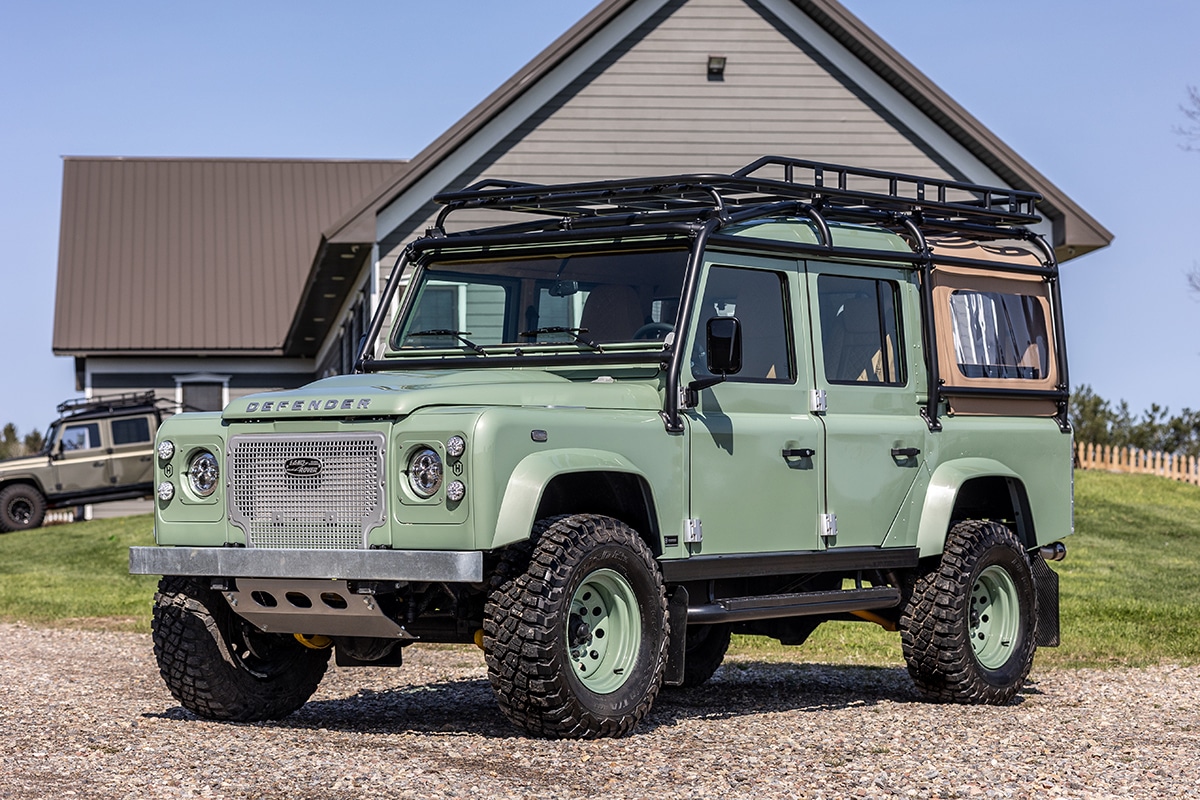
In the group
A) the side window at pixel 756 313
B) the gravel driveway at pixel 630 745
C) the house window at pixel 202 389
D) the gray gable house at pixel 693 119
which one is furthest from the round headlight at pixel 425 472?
the house window at pixel 202 389

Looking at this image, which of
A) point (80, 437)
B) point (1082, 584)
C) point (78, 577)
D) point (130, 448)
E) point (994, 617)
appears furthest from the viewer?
point (130, 448)

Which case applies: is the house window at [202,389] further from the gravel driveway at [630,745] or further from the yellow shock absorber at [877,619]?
the yellow shock absorber at [877,619]

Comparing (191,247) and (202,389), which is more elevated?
(191,247)

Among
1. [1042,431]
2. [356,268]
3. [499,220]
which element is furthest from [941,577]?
[356,268]

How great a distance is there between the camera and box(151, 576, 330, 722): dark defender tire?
24.9 feet

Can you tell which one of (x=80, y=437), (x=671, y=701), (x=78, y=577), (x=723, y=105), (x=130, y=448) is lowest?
(x=78, y=577)

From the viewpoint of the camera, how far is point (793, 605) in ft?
26.8

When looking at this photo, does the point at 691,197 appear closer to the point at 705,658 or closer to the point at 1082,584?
the point at 705,658

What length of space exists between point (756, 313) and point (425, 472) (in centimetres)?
229

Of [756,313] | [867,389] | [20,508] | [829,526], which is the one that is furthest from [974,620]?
[20,508]

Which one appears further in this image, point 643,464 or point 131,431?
point 131,431

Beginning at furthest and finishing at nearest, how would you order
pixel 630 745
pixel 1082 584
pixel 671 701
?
pixel 1082 584 → pixel 671 701 → pixel 630 745

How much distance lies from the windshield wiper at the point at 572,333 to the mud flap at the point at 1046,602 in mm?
3285

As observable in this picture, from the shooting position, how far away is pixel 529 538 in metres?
6.84
